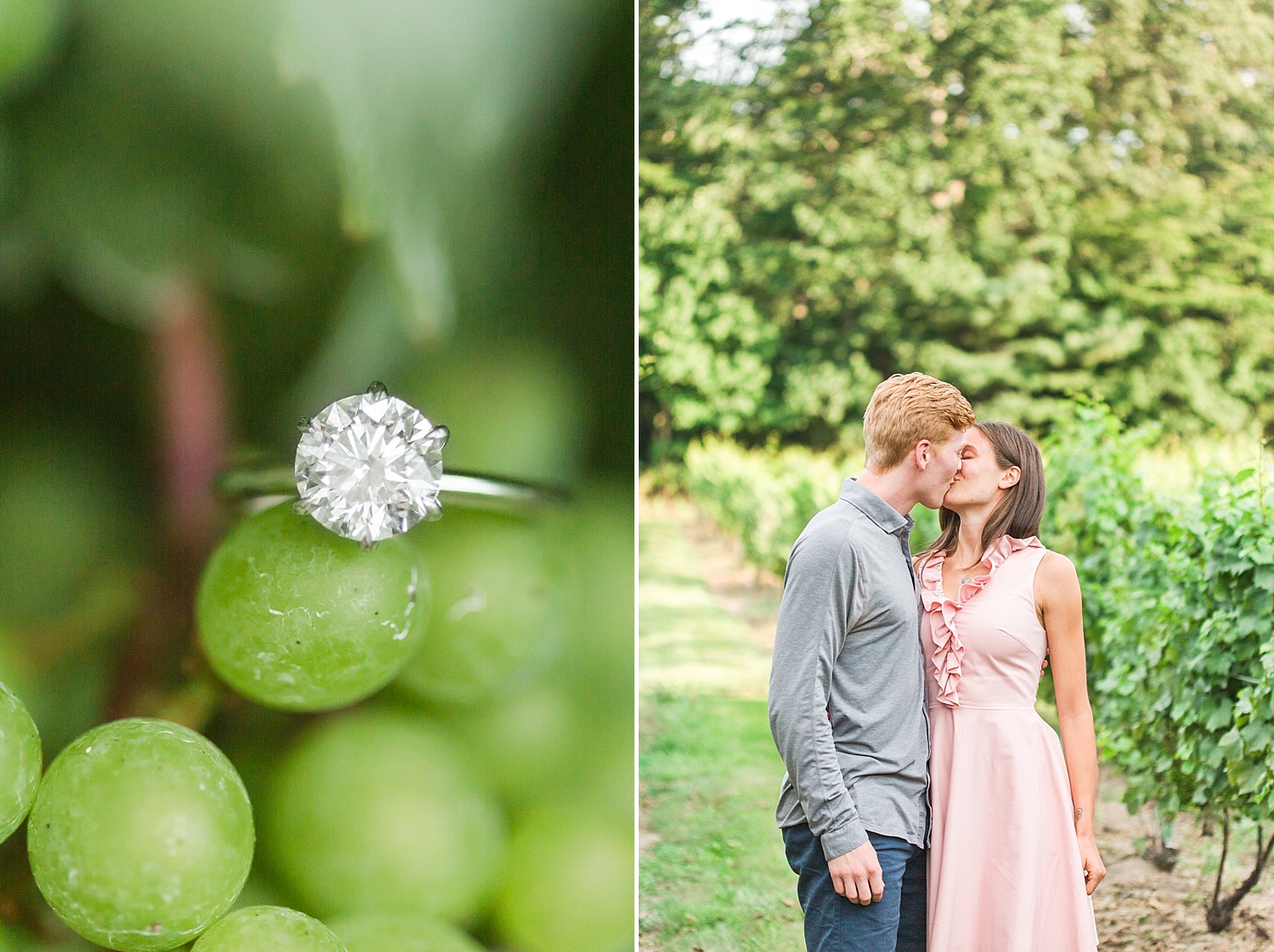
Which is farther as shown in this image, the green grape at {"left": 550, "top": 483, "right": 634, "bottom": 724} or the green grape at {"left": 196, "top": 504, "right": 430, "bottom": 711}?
the green grape at {"left": 550, "top": 483, "right": 634, "bottom": 724}

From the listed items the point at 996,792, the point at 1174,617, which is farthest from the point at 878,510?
the point at 1174,617

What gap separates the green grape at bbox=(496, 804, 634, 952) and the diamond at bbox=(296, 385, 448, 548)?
32 centimetres

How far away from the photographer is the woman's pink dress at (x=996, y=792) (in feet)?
4.43

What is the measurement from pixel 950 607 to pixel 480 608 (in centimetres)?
79

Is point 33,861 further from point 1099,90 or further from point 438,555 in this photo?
point 1099,90

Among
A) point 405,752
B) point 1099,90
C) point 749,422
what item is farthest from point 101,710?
point 1099,90

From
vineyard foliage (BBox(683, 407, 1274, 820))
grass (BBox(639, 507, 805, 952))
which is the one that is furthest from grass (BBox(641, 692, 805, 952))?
vineyard foliage (BBox(683, 407, 1274, 820))

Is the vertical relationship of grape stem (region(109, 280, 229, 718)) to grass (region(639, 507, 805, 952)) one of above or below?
above

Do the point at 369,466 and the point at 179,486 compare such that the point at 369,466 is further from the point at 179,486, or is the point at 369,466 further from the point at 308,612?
the point at 179,486

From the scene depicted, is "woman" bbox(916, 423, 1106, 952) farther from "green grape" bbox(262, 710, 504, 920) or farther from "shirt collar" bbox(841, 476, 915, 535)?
"green grape" bbox(262, 710, 504, 920)

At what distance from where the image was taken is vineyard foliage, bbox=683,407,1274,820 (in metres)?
2.42

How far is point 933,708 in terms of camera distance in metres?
1.43

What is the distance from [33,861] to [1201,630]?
2537 millimetres

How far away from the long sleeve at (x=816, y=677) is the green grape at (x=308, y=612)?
539 mm
